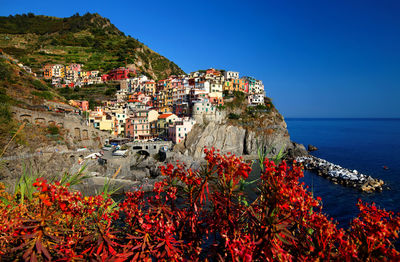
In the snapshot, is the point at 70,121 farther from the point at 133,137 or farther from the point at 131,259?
the point at 131,259

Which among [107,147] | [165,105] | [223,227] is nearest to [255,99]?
[165,105]

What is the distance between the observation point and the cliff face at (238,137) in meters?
47.1

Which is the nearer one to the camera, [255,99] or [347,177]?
[347,177]

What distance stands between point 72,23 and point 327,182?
155m

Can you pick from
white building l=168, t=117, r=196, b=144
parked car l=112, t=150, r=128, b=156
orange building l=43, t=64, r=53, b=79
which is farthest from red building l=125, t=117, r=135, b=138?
orange building l=43, t=64, r=53, b=79

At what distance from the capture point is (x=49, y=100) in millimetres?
50031

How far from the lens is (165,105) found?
63156mm

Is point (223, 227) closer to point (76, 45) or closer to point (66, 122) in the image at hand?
point (66, 122)

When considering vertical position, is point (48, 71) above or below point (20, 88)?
above

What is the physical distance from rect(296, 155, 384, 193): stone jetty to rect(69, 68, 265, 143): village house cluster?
26952 mm

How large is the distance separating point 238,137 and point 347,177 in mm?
23500

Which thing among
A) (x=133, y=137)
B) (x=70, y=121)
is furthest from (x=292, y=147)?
(x=70, y=121)

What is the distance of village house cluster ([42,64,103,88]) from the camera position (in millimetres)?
77688

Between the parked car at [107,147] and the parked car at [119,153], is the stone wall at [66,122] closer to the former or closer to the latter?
the parked car at [107,147]
